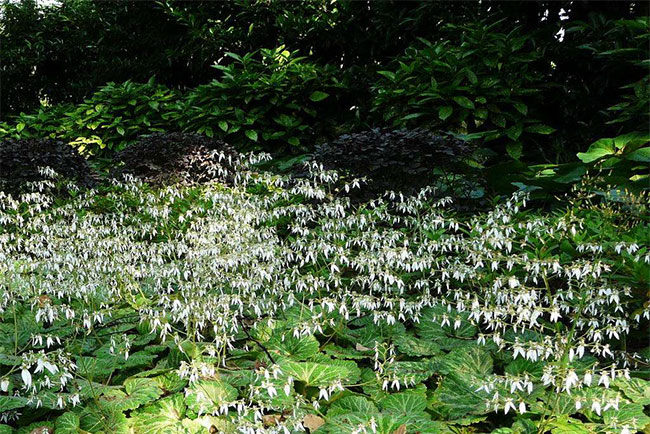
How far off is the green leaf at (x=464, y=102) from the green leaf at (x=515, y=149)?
635 mm

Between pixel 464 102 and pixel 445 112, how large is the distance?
0.27 metres

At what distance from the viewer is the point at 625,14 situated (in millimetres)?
6754

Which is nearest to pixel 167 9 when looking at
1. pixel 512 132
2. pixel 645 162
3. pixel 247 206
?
pixel 512 132

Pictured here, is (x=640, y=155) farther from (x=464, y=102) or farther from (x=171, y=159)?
(x=171, y=159)

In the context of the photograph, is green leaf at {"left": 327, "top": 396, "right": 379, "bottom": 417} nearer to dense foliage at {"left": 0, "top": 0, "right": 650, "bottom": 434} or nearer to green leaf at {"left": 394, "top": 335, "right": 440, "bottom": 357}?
dense foliage at {"left": 0, "top": 0, "right": 650, "bottom": 434}

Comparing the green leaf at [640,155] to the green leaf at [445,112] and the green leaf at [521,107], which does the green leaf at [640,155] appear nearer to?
the green leaf at [521,107]

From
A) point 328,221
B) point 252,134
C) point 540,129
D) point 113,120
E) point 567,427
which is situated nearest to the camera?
point 567,427

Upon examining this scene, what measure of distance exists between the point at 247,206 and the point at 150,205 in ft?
3.08

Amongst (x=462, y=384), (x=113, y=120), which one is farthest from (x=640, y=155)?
(x=113, y=120)

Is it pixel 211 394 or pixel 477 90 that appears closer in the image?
pixel 211 394

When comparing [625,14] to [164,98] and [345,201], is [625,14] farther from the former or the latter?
[164,98]

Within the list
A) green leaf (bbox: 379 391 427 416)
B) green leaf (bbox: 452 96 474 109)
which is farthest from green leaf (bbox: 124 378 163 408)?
green leaf (bbox: 452 96 474 109)

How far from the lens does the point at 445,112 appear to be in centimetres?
608

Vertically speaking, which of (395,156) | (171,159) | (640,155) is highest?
(640,155)
